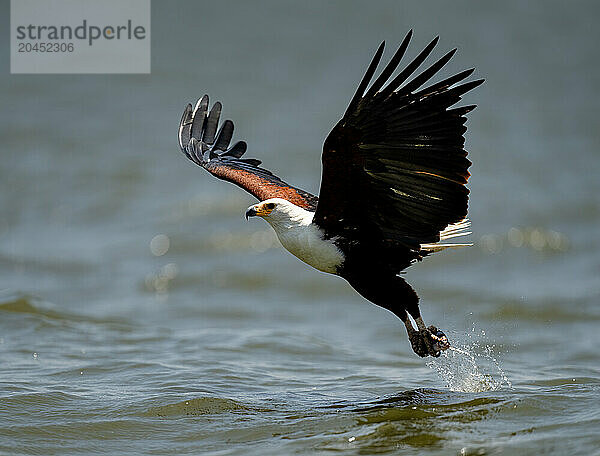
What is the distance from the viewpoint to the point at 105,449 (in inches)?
202

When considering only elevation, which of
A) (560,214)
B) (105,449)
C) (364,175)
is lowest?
(105,449)

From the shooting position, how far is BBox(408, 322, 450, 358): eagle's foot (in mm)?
5848

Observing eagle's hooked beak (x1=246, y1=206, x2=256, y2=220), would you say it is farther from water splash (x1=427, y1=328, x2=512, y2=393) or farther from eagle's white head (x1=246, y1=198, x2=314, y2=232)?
water splash (x1=427, y1=328, x2=512, y2=393)

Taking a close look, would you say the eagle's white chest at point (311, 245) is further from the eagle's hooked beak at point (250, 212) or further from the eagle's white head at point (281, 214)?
the eagle's hooked beak at point (250, 212)

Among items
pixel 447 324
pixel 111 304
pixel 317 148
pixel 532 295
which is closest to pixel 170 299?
pixel 111 304

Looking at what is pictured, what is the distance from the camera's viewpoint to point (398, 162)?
5215 millimetres

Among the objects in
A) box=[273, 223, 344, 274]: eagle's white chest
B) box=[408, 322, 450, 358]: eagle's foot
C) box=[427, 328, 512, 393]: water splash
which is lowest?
box=[427, 328, 512, 393]: water splash

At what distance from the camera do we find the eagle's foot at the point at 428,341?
5.85 m

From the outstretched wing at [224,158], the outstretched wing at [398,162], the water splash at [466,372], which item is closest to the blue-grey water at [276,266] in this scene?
the water splash at [466,372]

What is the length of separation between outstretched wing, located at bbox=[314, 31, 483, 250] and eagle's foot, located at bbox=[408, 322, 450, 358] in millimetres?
615

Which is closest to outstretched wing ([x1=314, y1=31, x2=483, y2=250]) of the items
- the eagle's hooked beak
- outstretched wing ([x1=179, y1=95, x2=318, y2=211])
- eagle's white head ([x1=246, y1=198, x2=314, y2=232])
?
eagle's white head ([x1=246, y1=198, x2=314, y2=232])

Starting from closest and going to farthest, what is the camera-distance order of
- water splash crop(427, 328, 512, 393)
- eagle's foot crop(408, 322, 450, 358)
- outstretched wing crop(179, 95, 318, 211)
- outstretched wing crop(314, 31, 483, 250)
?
1. outstretched wing crop(314, 31, 483, 250)
2. eagle's foot crop(408, 322, 450, 358)
3. water splash crop(427, 328, 512, 393)
4. outstretched wing crop(179, 95, 318, 211)

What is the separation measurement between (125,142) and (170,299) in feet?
18.5

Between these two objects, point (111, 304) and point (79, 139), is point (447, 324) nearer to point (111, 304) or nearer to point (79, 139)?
point (111, 304)
